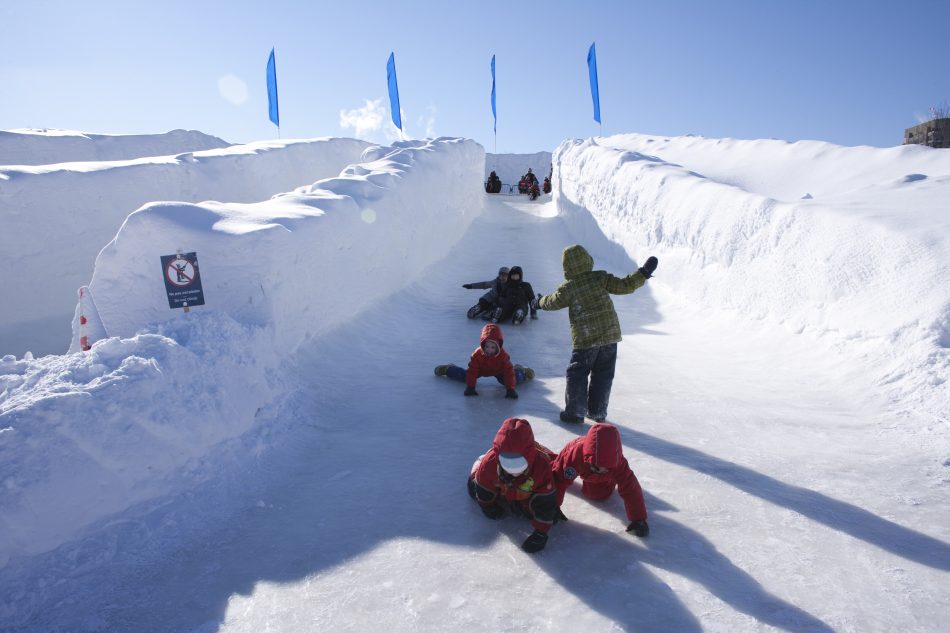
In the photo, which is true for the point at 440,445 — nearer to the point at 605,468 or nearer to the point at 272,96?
the point at 605,468

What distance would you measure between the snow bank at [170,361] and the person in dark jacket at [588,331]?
7.58 feet

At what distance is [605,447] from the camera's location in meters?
2.87

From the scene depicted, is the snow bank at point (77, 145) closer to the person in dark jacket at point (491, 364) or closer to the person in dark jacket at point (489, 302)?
the person in dark jacket at point (489, 302)

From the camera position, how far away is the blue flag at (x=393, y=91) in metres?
23.7

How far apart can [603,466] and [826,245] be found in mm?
4238

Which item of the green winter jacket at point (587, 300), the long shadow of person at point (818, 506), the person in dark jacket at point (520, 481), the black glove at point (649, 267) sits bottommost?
the long shadow of person at point (818, 506)

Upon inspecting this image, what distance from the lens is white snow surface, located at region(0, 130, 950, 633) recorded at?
2480 millimetres

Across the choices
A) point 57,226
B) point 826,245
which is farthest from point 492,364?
point 57,226

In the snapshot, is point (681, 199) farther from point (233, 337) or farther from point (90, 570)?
point (90, 570)

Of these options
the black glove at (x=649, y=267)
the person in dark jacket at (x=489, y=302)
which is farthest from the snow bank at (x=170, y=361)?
the black glove at (x=649, y=267)

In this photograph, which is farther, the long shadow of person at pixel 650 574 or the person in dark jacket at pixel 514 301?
the person in dark jacket at pixel 514 301

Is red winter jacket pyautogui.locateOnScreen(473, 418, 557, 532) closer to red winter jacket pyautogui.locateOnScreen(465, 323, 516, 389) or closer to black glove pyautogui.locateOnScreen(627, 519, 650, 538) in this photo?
black glove pyautogui.locateOnScreen(627, 519, 650, 538)

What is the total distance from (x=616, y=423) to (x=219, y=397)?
2.90m

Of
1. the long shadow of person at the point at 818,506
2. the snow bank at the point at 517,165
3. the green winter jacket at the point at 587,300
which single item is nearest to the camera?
the long shadow of person at the point at 818,506
